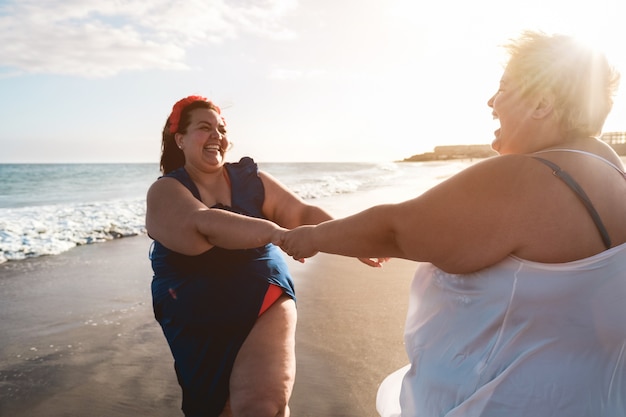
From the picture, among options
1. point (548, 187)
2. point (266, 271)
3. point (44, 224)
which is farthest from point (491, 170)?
point (44, 224)

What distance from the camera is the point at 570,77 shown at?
5.41 feet

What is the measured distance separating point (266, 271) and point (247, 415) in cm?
75

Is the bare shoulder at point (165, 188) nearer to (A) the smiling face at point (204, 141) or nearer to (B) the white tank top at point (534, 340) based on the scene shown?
(A) the smiling face at point (204, 141)

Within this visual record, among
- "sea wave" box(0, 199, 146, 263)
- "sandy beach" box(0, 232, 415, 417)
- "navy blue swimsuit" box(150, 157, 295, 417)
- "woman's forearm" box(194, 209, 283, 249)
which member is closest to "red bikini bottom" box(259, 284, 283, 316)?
"navy blue swimsuit" box(150, 157, 295, 417)

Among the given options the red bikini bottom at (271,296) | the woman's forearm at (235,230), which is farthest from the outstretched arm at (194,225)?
the red bikini bottom at (271,296)

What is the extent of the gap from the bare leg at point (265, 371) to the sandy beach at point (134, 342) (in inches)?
31.8

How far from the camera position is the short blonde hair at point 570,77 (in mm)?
1654

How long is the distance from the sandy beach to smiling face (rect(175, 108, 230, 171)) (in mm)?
1695

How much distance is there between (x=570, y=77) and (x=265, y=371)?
75.7 inches

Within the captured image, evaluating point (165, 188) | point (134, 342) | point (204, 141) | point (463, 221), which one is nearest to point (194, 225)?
point (165, 188)

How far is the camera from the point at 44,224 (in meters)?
11.2

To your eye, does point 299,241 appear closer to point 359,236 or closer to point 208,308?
point 359,236

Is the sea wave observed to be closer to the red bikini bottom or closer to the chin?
the red bikini bottom

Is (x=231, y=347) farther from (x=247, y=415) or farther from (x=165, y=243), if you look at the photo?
(x=165, y=243)
